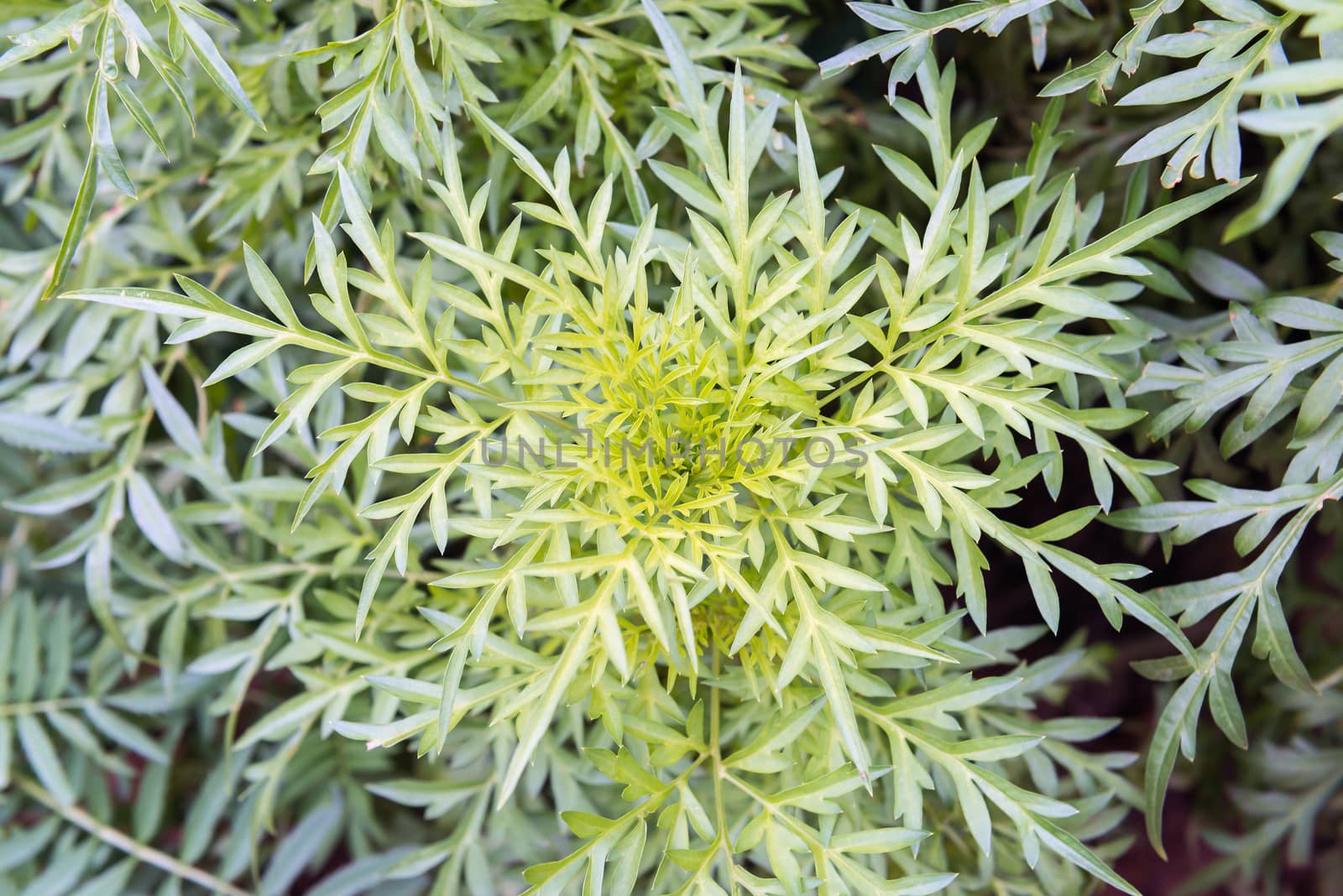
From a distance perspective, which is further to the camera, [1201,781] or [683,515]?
[1201,781]

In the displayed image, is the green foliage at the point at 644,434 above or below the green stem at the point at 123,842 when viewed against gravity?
above

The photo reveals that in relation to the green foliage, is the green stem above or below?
below

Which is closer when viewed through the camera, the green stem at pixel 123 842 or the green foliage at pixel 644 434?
the green foliage at pixel 644 434

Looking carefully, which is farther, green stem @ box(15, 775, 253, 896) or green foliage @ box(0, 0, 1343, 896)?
green stem @ box(15, 775, 253, 896)

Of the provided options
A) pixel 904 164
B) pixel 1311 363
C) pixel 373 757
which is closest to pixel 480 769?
pixel 373 757

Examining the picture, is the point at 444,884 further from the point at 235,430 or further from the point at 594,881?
the point at 235,430

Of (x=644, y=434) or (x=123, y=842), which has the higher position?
(x=644, y=434)

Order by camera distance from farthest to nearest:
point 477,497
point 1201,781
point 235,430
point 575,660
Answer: point 1201,781, point 235,430, point 477,497, point 575,660

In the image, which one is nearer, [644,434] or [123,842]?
[644,434]
